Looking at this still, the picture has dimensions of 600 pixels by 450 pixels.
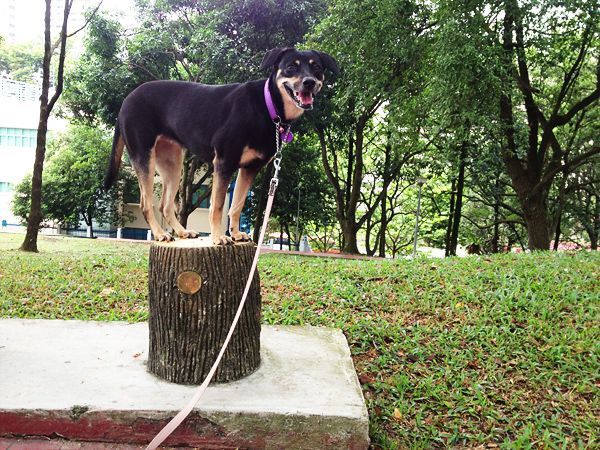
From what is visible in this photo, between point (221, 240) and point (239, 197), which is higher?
point (239, 197)

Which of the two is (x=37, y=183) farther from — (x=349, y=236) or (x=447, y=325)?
(x=349, y=236)

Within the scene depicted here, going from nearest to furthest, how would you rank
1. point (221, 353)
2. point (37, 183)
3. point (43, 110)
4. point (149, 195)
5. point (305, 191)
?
point (221, 353), point (149, 195), point (37, 183), point (43, 110), point (305, 191)

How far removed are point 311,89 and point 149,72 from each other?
11.5 meters

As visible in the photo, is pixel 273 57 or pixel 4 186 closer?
pixel 273 57

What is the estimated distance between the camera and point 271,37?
40.5 feet

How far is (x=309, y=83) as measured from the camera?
Result: 289cm

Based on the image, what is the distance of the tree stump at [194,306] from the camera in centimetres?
318

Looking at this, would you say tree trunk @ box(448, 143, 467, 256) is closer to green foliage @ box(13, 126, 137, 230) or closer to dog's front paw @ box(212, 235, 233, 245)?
dog's front paw @ box(212, 235, 233, 245)

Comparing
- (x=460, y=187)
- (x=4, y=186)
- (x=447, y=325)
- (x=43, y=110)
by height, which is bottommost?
(x=447, y=325)

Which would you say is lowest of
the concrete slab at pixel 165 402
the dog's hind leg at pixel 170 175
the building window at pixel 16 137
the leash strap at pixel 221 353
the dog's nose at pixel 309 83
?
the concrete slab at pixel 165 402

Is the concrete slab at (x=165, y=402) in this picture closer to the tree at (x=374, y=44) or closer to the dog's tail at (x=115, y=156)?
the dog's tail at (x=115, y=156)

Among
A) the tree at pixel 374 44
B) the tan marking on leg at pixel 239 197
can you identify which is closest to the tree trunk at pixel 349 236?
the tree at pixel 374 44

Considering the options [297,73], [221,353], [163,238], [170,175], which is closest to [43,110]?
[170,175]

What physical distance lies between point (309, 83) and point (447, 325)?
9.85 feet
